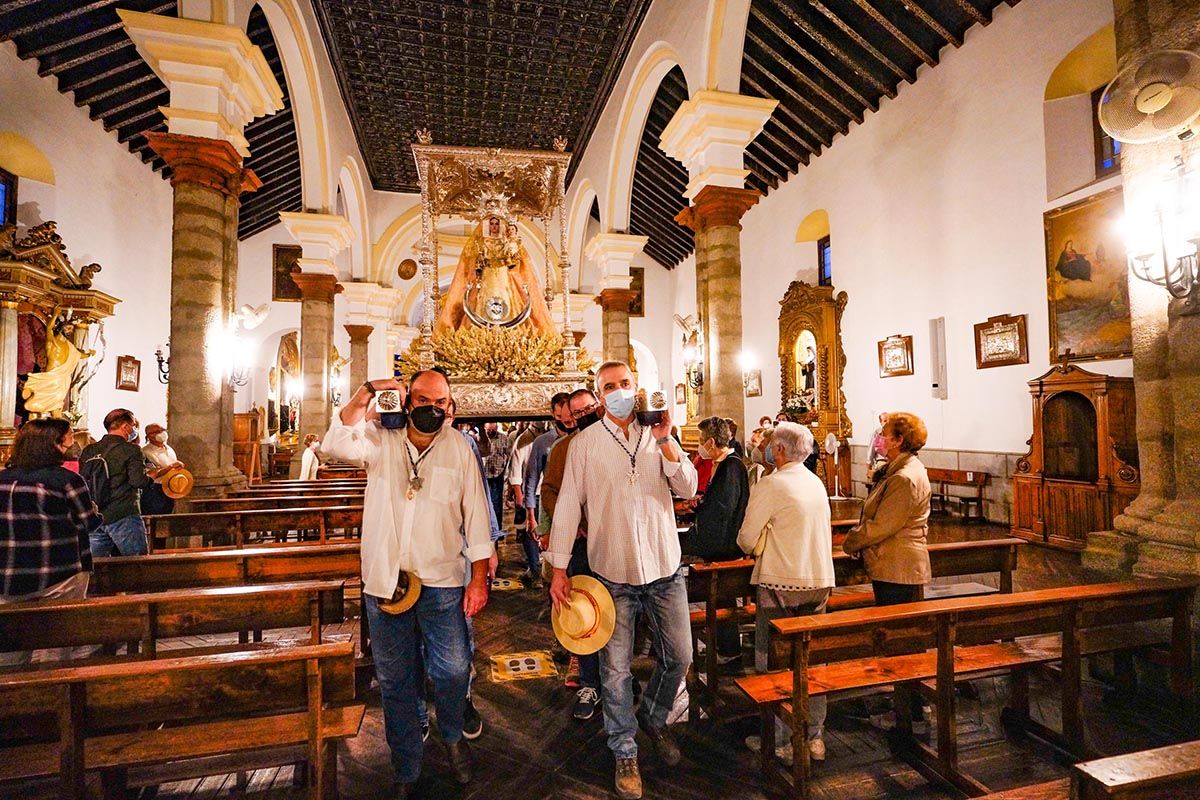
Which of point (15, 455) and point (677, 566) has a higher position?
point (15, 455)

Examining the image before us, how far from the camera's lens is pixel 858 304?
10.3 metres

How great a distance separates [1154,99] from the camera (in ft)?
10.0

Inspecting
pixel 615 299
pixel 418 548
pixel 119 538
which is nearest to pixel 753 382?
pixel 615 299

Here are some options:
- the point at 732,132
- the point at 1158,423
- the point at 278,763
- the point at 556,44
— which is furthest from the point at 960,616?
the point at 556,44

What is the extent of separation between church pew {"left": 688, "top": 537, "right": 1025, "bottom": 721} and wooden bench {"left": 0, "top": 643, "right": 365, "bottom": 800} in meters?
1.67

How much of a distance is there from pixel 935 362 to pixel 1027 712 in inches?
263

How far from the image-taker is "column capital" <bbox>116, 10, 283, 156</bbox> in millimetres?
5035

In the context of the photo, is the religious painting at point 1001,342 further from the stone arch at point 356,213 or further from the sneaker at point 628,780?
the stone arch at point 356,213

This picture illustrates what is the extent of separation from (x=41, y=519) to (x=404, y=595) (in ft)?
5.92

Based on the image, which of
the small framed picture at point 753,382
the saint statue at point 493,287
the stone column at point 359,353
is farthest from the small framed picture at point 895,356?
the stone column at point 359,353

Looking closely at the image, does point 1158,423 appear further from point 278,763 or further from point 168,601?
point 168,601

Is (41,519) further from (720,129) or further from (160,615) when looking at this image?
(720,129)

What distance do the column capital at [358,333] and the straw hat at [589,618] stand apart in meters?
13.2

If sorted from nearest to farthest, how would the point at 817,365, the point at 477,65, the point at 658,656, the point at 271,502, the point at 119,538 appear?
the point at 658,656 → the point at 119,538 → the point at 271,502 → the point at 477,65 → the point at 817,365
